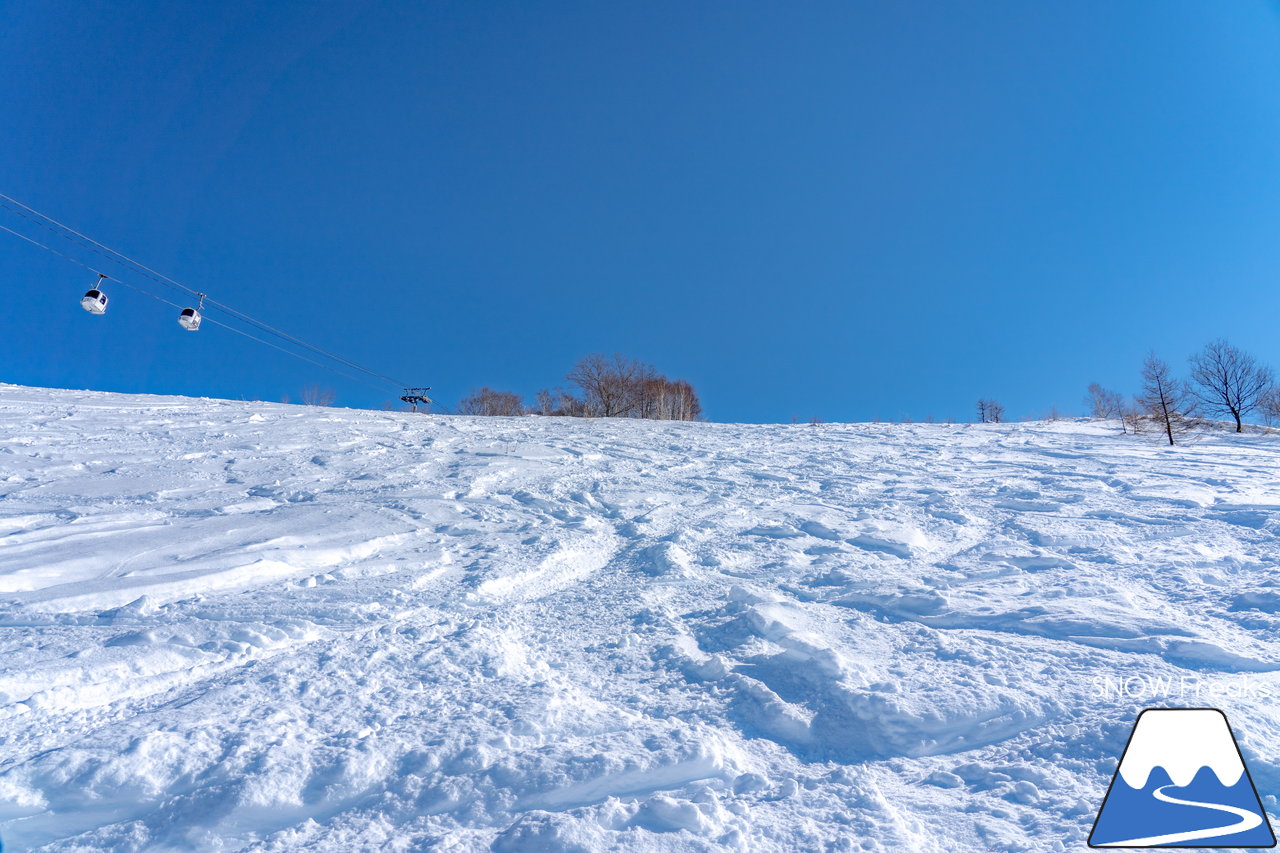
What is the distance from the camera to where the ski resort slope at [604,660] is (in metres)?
1.89

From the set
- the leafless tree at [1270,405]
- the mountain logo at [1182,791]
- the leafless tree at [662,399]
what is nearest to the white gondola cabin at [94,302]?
the mountain logo at [1182,791]

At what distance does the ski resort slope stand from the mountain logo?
2.9 inches

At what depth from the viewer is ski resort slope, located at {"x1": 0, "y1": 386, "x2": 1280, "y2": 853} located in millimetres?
1894

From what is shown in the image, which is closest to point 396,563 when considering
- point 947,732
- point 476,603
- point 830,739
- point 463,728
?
point 476,603

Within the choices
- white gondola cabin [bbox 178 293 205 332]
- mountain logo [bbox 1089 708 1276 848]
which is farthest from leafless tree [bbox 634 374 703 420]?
mountain logo [bbox 1089 708 1276 848]

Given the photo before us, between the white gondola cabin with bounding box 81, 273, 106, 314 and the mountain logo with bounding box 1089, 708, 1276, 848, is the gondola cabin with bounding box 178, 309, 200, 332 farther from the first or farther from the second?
the mountain logo with bounding box 1089, 708, 1276, 848

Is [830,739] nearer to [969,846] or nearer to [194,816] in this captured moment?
[969,846]

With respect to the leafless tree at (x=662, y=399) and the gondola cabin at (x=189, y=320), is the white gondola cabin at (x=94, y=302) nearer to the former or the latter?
the gondola cabin at (x=189, y=320)

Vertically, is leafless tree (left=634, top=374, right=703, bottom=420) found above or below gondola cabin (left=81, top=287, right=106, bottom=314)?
above

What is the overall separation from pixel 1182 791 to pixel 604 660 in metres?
2.35

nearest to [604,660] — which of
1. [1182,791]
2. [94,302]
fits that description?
[1182,791]

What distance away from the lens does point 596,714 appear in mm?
2447

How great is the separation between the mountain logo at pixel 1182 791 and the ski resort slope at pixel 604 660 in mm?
73

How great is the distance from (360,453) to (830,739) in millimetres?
8545
